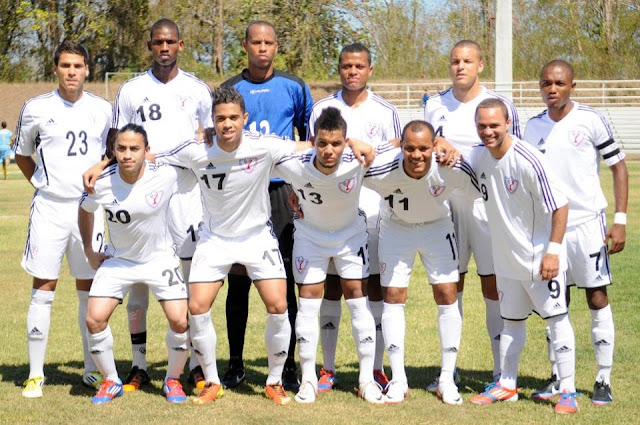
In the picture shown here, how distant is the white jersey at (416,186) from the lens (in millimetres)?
6406

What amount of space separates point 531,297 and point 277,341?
174cm

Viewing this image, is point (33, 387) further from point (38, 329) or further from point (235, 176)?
point (235, 176)

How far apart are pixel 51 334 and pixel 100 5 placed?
40579 millimetres

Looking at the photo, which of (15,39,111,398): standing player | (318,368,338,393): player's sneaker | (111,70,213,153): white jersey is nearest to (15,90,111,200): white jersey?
(15,39,111,398): standing player

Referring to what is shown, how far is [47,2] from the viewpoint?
46594mm

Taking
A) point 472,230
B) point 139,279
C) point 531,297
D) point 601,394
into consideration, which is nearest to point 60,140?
point 139,279

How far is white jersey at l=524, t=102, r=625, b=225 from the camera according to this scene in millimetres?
6398

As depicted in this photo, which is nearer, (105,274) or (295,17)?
(105,274)

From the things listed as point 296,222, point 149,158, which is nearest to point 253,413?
point 296,222

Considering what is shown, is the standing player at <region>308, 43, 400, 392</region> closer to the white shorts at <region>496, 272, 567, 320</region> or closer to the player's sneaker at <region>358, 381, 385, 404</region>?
the player's sneaker at <region>358, 381, 385, 404</region>

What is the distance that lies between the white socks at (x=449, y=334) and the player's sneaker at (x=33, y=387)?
2.81m

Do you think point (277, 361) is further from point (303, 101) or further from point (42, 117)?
point (42, 117)

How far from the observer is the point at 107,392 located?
6633 mm

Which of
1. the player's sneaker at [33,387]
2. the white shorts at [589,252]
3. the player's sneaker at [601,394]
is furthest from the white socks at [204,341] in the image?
the player's sneaker at [601,394]
